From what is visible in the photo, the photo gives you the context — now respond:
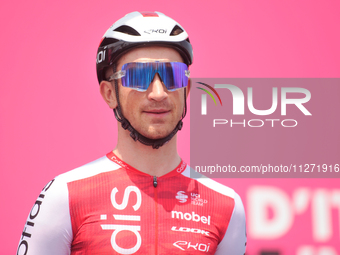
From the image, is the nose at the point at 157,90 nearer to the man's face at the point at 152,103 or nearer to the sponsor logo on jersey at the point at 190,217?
the man's face at the point at 152,103

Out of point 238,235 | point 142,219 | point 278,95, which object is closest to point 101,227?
point 142,219

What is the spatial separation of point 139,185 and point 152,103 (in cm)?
42

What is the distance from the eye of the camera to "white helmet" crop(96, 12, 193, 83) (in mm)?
2309

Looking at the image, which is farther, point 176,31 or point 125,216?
point 176,31

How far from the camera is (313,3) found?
404cm

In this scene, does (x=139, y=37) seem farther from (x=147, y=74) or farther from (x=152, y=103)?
(x=152, y=103)

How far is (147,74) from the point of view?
2285 mm

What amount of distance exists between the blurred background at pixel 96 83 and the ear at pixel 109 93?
127cm

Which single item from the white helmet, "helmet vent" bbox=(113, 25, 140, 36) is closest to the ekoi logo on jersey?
the white helmet

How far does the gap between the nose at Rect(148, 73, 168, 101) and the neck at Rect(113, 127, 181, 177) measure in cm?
26

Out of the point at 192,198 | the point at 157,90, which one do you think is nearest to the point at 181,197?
the point at 192,198

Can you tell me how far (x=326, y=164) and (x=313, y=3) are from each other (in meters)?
1.38

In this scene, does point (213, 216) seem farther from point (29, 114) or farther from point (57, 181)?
point (29, 114)

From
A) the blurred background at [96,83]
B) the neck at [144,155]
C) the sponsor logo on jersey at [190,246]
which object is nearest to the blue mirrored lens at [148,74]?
the neck at [144,155]
